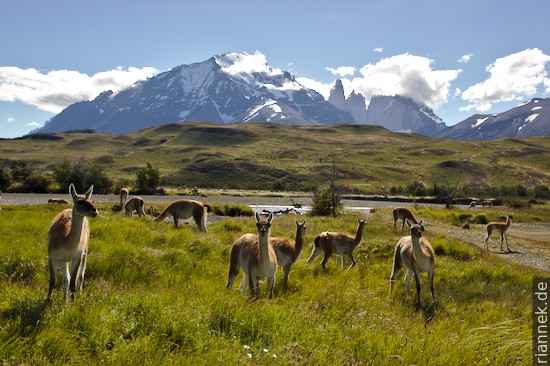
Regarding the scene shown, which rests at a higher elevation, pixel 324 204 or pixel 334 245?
pixel 334 245

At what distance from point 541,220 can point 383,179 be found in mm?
91022

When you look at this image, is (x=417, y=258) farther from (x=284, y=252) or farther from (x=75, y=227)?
(x=75, y=227)

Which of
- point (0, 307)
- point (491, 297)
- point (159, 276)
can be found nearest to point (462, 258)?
point (491, 297)

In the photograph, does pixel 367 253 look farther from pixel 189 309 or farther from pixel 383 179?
pixel 383 179

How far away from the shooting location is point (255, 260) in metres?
7.56

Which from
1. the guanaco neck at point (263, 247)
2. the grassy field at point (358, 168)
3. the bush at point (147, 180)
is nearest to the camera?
the guanaco neck at point (263, 247)

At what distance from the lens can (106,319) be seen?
4.61m

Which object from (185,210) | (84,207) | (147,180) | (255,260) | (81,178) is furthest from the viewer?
(147,180)

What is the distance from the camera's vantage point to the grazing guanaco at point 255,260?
24.3 ft

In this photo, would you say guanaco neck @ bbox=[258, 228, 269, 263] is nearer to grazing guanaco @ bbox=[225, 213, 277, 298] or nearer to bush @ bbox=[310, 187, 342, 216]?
grazing guanaco @ bbox=[225, 213, 277, 298]

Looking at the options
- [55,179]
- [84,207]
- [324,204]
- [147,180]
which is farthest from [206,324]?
[55,179]

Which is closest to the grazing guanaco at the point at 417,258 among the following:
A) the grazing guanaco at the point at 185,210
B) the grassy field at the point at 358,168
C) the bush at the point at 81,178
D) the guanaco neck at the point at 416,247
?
the guanaco neck at the point at 416,247

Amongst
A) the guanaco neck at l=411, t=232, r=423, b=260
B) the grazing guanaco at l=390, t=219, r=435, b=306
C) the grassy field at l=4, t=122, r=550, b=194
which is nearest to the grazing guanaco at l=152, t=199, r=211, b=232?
the grazing guanaco at l=390, t=219, r=435, b=306

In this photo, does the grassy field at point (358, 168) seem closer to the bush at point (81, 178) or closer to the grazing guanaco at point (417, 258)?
the bush at point (81, 178)
